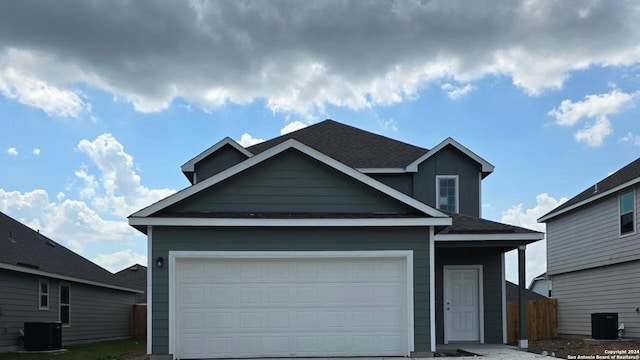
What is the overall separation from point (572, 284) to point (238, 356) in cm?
1659

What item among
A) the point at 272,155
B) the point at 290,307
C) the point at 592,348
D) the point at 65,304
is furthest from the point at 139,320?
the point at 592,348

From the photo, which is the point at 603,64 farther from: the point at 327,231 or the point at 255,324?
the point at 255,324

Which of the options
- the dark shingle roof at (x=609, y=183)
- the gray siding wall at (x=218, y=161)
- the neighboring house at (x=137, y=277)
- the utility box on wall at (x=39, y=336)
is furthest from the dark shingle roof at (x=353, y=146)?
the neighboring house at (x=137, y=277)

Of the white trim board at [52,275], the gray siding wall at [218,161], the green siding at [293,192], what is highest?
the gray siding wall at [218,161]

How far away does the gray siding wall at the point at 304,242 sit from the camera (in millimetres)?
13913

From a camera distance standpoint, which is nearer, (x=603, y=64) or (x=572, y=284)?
(x=603, y=64)

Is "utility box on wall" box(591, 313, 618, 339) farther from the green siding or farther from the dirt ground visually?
the green siding

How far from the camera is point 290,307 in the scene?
14.1 metres

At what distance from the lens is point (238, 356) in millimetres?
13906

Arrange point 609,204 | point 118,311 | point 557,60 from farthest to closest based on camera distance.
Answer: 1. point 118,311
2. point 609,204
3. point 557,60

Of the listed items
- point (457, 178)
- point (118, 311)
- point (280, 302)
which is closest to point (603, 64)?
point (457, 178)

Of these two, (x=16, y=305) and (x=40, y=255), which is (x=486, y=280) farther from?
(x=40, y=255)

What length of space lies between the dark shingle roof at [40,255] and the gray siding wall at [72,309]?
40cm

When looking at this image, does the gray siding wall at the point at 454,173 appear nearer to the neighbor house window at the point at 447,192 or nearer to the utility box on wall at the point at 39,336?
the neighbor house window at the point at 447,192
